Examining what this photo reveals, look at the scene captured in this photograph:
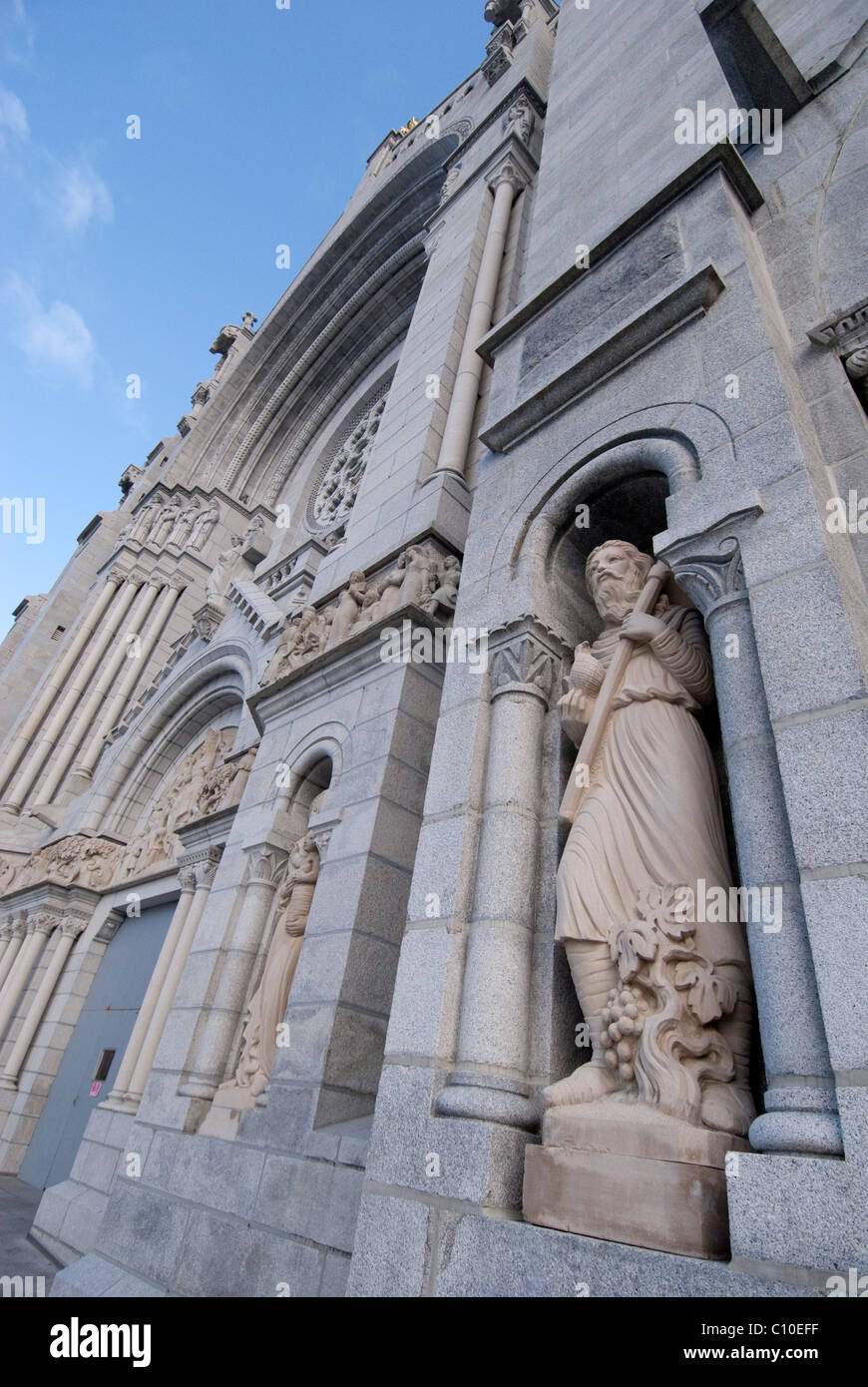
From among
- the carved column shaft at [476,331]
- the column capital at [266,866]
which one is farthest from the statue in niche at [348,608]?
the column capital at [266,866]

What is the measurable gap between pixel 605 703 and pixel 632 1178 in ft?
6.54

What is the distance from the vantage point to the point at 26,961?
11703 mm

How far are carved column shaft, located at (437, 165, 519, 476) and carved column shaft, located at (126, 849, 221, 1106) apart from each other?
5.17m

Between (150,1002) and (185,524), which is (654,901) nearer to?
(150,1002)

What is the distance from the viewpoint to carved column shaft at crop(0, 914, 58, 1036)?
1155 centimetres

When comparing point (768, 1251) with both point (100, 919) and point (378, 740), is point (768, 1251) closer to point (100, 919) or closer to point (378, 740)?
point (378, 740)

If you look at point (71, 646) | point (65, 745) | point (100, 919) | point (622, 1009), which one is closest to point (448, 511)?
point (622, 1009)

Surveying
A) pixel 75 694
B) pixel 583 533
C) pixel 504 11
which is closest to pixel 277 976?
pixel 583 533

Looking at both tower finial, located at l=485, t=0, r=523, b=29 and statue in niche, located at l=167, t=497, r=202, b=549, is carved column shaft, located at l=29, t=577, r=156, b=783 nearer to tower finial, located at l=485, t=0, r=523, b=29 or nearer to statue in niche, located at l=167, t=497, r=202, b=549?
statue in niche, located at l=167, t=497, r=202, b=549

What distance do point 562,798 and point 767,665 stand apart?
3.91 ft

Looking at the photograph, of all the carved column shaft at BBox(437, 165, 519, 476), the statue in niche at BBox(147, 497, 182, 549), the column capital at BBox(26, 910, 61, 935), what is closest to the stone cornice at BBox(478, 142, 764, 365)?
the carved column shaft at BBox(437, 165, 519, 476)

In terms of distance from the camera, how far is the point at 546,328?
18.9ft

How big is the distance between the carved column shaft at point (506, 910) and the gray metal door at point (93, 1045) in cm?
744
